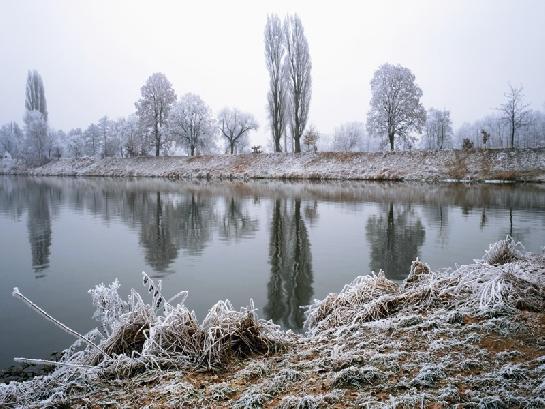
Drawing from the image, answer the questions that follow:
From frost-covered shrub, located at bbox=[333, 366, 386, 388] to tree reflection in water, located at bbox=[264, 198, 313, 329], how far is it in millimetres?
2497

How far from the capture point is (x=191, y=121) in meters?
55.8

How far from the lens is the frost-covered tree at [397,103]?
44.3 metres

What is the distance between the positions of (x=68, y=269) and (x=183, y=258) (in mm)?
2689

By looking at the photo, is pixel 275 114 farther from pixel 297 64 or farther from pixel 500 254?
pixel 500 254

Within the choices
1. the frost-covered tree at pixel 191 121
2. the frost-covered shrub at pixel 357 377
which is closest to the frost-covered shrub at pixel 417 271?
the frost-covered shrub at pixel 357 377

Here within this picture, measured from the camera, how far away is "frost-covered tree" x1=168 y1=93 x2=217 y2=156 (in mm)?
55562

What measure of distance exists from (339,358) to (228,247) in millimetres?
7860

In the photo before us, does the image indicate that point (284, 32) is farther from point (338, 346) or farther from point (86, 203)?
point (338, 346)

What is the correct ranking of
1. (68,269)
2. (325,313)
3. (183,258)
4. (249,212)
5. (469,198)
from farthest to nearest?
(469,198)
(249,212)
(183,258)
(68,269)
(325,313)

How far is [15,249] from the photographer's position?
→ 37.7ft

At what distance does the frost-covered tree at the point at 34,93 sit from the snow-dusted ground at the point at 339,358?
88.9 m

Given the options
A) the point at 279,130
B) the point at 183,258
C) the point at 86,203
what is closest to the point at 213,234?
the point at 183,258

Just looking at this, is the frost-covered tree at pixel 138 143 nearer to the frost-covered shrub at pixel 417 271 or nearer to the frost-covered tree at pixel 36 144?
the frost-covered tree at pixel 36 144

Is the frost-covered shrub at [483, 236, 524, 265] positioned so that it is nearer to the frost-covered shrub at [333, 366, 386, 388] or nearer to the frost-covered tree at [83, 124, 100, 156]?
the frost-covered shrub at [333, 366, 386, 388]
